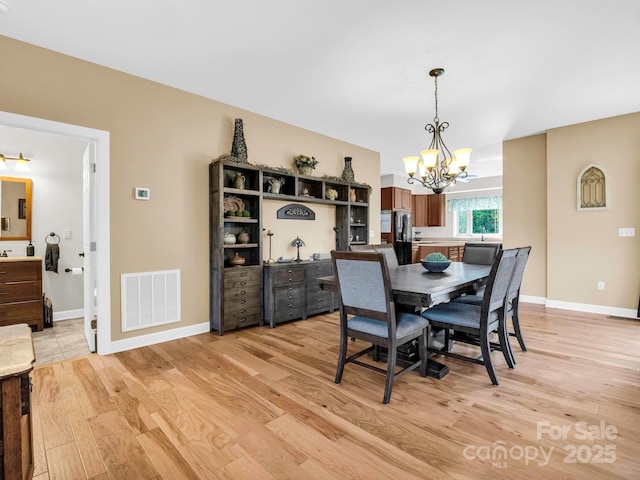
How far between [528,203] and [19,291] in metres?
7.18

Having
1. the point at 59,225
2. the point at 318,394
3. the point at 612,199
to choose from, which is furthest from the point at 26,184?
the point at 612,199

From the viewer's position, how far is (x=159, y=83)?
3.33 m

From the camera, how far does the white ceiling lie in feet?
7.40

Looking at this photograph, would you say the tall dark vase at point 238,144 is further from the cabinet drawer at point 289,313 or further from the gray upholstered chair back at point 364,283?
the gray upholstered chair back at point 364,283

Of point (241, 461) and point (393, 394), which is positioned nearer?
point (241, 461)

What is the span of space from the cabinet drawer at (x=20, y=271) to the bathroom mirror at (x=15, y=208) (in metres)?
0.64

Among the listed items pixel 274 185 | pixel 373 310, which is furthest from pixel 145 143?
pixel 373 310

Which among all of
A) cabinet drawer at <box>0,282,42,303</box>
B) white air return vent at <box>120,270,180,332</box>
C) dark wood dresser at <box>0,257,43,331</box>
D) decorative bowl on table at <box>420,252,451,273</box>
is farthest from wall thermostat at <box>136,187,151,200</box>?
decorative bowl on table at <box>420,252,451,273</box>

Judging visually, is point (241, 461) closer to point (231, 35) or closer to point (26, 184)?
point (231, 35)

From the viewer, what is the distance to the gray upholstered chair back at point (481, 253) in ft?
12.1

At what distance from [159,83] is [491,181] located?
7.53 meters

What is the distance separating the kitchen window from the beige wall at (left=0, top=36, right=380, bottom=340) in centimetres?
619

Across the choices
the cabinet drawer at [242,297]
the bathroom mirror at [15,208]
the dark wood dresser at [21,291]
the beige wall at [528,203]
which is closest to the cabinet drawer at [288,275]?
the cabinet drawer at [242,297]

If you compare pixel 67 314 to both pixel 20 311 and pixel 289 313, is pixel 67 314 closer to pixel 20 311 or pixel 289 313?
pixel 20 311
